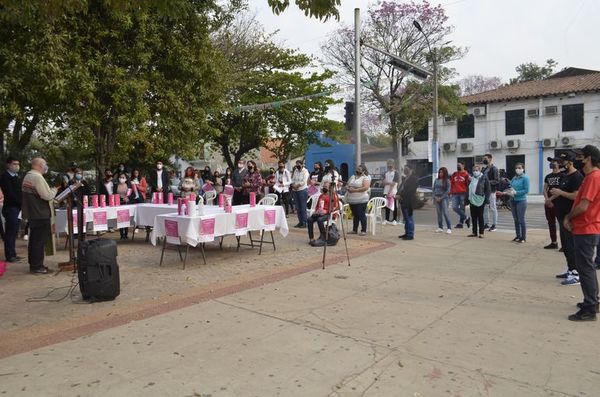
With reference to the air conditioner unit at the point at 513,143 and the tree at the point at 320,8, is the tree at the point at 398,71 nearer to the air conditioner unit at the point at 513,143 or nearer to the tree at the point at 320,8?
the air conditioner unit at the point at 513,143

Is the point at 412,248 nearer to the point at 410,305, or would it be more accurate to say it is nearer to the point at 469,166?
the point at 410,305

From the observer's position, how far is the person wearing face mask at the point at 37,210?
291 inches

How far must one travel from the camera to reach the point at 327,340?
4.55 metres

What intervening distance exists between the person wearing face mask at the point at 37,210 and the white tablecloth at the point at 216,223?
162 centimetres

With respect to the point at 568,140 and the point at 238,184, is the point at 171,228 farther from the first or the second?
the point at 568,140

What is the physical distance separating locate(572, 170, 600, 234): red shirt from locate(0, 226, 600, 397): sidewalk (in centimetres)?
99

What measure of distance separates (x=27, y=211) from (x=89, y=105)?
15.5ft

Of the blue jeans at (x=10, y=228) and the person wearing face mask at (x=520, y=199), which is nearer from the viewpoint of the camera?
the blue jeans at (x=10, y=228)

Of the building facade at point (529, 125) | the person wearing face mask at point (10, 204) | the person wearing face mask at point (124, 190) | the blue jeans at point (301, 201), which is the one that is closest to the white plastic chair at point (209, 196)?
the person wearing face mask at point (124, 190)

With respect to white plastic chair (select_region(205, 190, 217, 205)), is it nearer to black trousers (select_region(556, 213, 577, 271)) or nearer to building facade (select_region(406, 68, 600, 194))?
black trousers (select_region(556, 213, 577, 271))

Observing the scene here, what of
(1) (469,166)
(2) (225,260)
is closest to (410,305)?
(2) (225,260)

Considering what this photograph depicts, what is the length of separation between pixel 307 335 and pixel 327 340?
8.8 inches

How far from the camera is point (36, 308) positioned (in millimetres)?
5789

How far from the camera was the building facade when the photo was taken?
32.2m
